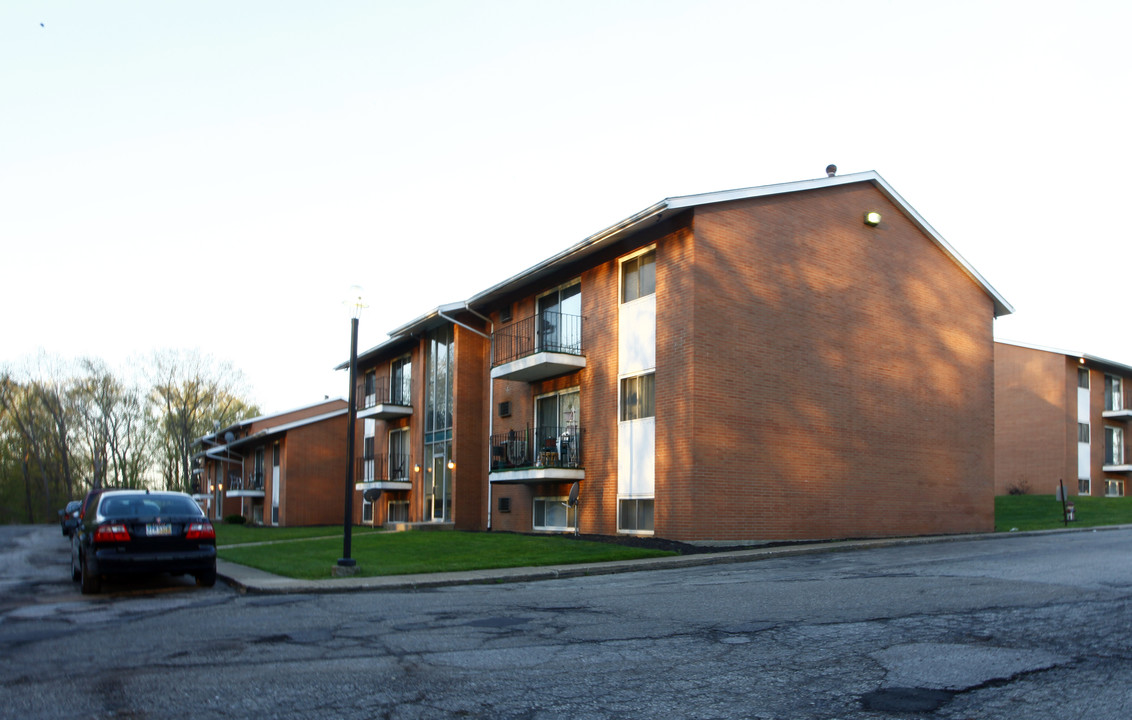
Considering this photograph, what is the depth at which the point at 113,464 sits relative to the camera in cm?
7212

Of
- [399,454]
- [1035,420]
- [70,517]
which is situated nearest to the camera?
[70,517]

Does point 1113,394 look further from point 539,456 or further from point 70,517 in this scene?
point 70,517

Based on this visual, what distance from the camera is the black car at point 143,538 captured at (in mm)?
13133

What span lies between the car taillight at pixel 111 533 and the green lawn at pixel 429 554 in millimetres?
2807

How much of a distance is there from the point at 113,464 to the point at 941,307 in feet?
217

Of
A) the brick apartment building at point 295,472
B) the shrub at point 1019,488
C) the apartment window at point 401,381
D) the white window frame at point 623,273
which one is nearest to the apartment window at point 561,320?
the white window frame at point 623,273

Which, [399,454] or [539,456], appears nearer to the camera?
[539,456]

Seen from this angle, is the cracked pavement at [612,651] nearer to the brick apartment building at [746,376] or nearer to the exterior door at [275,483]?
the brick apartment building at [746,376]

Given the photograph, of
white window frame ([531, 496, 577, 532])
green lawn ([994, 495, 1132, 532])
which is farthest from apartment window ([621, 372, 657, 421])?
green lawn ([994, 495, 1132, 532])

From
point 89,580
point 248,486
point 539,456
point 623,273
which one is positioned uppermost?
point 623,273

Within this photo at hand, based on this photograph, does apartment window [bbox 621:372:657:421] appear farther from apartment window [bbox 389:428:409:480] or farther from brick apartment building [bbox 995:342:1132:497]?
brick apartment building [bbox 995:342:1132:497]

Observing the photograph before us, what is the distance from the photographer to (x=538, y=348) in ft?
80.1

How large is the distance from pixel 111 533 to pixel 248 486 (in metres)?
37.6

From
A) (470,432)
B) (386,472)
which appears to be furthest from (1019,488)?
(386,472)
